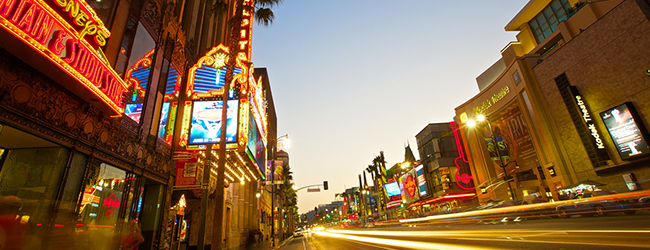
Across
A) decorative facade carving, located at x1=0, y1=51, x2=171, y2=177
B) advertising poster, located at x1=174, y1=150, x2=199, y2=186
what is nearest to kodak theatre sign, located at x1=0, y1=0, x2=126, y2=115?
decorative facade carving, located at x1=0, y1=51, x2=171, y2=177

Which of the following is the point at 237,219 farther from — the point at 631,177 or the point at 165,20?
the point at 631,177

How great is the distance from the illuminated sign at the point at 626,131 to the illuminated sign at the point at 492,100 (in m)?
15.1

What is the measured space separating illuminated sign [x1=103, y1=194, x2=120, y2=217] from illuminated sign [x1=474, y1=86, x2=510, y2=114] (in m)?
45.7

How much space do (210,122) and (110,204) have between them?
250 inches

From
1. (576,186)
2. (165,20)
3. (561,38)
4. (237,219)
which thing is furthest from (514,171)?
(165,20)

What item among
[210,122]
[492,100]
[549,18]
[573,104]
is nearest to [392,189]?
[492,100]

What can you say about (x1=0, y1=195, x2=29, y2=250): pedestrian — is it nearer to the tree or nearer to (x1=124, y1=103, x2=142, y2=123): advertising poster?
the tree

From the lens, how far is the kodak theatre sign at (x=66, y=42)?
558cm

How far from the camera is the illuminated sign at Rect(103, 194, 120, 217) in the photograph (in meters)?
9.52

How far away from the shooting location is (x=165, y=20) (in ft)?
46.0

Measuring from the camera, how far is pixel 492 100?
42.9 metres

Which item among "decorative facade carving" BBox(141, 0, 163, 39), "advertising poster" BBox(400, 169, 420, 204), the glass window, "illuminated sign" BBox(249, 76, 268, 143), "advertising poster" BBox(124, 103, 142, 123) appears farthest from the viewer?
"advertising poster" BBox(400, 169, 420, 204)

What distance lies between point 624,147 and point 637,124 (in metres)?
2.29

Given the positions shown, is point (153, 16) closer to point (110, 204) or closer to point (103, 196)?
point (103, 196)
